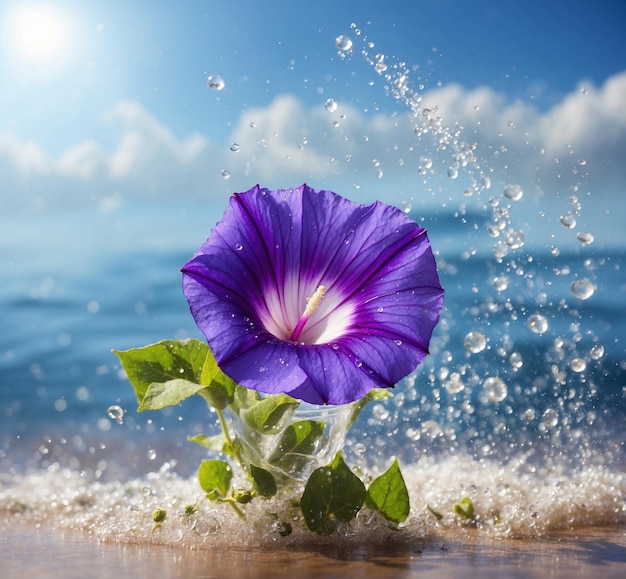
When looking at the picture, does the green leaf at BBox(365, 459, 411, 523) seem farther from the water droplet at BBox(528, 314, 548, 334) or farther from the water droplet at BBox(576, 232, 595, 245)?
the water droplet at BBox(576, 232, 595, 245)

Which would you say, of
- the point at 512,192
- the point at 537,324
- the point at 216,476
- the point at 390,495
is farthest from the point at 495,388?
the point at 216,476

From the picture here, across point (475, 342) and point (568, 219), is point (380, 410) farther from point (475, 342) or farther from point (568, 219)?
point (568, 219)

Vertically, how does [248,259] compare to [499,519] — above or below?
above

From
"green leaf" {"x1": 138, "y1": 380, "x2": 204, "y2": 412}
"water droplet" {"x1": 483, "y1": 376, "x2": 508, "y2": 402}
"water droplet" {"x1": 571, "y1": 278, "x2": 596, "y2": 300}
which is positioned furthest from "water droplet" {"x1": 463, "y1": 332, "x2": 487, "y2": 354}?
"green leaf" {"x1": 138, "y1": 380, "x2": 204, "y2": 412}

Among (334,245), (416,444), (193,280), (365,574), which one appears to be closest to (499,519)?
(365,574)

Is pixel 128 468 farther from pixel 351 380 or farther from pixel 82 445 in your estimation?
pixel 351 380

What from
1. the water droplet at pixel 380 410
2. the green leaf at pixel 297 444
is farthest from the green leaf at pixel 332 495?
the water droplet at pixel 380 410
